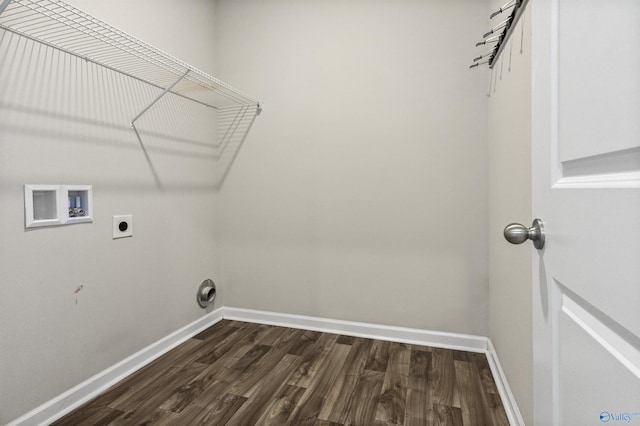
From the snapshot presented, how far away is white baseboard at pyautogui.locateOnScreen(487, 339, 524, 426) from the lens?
1.26 metres

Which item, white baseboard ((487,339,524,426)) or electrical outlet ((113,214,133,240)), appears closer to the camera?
white baseboard ((487,339,524,426))

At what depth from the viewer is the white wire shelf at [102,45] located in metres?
1.16

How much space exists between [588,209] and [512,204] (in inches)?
37.7

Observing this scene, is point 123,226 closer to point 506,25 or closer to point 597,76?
point 597,76

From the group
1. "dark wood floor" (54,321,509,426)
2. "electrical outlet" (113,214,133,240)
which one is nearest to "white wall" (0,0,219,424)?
"electrical outlet" (113,214,133,240)

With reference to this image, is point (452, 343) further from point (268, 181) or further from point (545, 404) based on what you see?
point (268, 181)

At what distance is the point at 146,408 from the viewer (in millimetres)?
1402

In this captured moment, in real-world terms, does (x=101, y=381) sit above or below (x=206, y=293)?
below

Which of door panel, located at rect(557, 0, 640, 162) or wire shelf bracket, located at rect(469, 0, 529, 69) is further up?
wire shelf bracket, located at rect(469, 0, 529, 69)

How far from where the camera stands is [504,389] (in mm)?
1431

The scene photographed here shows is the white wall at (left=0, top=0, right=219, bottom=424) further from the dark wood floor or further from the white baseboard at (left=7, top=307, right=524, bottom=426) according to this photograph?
the dark wood floor

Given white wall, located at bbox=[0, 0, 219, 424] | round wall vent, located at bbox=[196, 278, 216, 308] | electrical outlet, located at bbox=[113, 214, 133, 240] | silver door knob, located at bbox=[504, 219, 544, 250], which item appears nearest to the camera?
silver door knob, located at bbox=[504, 219, 544, 250]

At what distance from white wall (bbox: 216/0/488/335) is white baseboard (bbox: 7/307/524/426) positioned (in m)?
0.06

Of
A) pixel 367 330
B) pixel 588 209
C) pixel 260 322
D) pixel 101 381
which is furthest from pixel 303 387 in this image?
pixel 588 209
